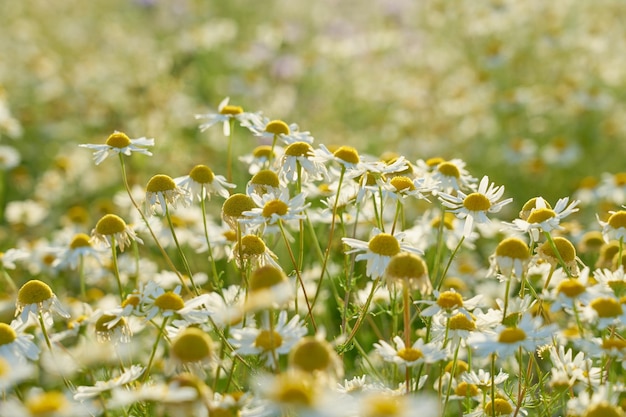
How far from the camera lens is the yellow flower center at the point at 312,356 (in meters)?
1.62

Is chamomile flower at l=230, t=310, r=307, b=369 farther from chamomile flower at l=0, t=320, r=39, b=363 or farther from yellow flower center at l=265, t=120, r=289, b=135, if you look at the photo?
yellow flower center at l=265, t=120, r=289, b=135

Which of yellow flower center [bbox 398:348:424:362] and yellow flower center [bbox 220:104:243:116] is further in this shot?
yellow flower center [bbox 220:104:243:116]

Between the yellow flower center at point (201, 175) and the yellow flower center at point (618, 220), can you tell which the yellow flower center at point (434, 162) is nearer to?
the yellow flower center at point (618, 220)

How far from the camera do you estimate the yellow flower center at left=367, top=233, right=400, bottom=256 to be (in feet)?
7.21

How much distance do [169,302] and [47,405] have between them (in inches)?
30.6

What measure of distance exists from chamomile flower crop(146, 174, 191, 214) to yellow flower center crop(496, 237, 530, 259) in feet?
3.36

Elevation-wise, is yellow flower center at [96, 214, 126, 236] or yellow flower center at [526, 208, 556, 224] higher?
yellow flower center at [526, 208, 556, 224]

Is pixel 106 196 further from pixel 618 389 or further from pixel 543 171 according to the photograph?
pixel 618 389

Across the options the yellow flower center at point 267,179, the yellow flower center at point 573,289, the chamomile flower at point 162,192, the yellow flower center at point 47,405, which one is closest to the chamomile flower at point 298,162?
the yellow flower center at point 267,179

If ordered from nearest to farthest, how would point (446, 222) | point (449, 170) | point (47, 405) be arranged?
1. point (47, 405)
2. point (449, 170)
3. point (446, 222)

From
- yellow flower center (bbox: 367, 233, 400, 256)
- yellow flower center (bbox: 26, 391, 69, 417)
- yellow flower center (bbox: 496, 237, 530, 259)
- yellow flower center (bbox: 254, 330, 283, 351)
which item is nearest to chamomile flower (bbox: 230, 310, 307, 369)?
yellow flower center (bbox: 254, 330, 283, 351)

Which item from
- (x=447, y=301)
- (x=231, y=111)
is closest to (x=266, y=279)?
(x=447, y=301)

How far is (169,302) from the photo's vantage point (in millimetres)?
2238

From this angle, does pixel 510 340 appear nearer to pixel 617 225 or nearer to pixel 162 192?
pixel 617 225
